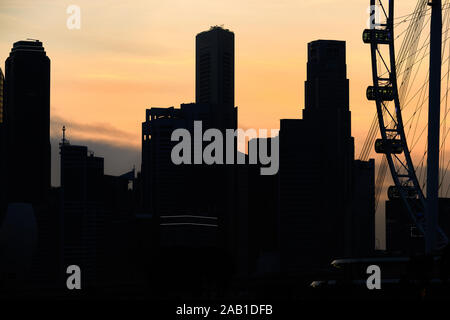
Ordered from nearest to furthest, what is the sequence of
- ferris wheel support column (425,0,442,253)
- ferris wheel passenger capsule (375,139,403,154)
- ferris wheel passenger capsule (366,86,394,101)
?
ferris wheel support column (425,0,442,253), ferris wheel passenger capsule (375,139,403,154), ferris wheel passenger capsule (366,86,394,101)

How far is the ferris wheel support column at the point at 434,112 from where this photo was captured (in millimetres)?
103000

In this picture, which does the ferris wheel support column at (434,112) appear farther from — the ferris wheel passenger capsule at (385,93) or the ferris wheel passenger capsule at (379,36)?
the ferris wheel passenger capsule at (379,36)

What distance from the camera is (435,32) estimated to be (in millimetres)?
103062

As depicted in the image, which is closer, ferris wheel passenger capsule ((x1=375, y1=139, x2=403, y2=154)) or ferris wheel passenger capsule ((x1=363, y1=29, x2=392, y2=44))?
ferris wheel passenger capsule ((x1=375, y1=139, x2=403, y2=154))

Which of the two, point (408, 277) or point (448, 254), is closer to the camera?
point (448, 254)

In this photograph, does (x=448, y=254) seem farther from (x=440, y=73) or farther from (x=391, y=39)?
(x=391, y=39)

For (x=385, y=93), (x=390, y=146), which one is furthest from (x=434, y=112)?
(x=385, y=93)

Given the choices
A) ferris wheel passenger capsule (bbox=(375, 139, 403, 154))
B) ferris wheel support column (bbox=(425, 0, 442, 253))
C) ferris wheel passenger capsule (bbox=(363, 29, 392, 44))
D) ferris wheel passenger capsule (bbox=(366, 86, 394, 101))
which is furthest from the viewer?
ferris wheel passenger capsule (bbox=(363, 29, 392, 44))

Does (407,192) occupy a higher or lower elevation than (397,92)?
lower

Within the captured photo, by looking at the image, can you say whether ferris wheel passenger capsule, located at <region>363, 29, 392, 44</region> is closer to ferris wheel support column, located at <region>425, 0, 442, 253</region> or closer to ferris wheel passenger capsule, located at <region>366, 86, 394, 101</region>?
ferris wheel passenger capsule, located at <region>366, 86, 394, 101</region>

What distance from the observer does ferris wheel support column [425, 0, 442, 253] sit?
103 m
